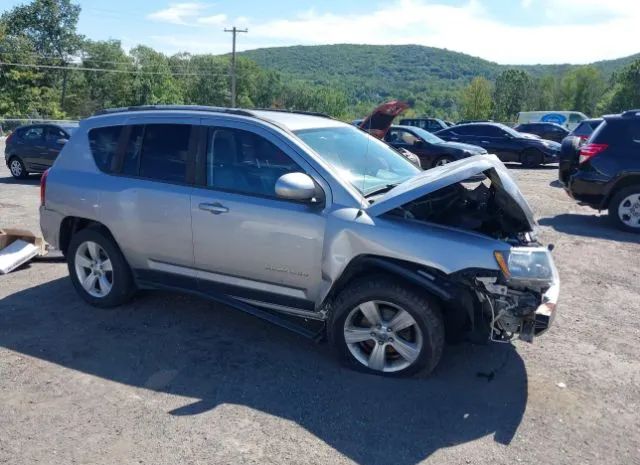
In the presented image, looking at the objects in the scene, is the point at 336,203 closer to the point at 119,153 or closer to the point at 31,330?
the point at 119,153

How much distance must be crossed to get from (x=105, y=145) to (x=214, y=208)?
1.50 meters

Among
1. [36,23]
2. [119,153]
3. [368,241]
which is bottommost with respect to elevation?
[368,241]

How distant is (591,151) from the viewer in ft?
29.6

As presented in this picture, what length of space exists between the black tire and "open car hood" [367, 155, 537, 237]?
15627 mm

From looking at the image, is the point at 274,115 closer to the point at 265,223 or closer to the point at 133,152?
the point at 265,223

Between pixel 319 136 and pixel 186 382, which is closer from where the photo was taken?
pixel 186 382

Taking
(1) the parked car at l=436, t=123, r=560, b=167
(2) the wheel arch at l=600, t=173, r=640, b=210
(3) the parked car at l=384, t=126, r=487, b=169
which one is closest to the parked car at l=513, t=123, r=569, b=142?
(1) the parked car at l=436, t=123, r=560, b=167

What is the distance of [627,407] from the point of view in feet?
12.1

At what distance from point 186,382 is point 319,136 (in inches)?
85.3

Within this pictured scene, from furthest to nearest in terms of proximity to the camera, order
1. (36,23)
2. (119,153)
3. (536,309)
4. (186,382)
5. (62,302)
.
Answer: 1. (36,23)
2. (62,302)
3. (119,153)
4. (186,382)
5. (536,309)

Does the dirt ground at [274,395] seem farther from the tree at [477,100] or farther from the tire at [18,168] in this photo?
the tree at [477,100]

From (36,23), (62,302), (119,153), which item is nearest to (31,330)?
(62,302)

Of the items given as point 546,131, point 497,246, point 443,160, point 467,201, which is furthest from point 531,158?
point 497,246

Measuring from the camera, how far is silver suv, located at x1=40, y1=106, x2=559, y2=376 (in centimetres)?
375
